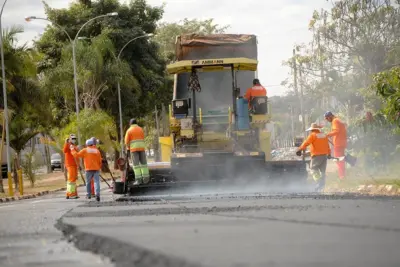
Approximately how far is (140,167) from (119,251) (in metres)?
8.22

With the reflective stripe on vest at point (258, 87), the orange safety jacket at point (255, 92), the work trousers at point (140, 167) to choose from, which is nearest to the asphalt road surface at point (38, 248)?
the work trousers at point (140, 167)

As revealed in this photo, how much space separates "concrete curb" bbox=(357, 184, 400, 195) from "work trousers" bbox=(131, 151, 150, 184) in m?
4.48

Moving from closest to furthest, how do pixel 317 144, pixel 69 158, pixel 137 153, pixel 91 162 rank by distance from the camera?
pixel 137 153
pixel 317 144
pixel 91 162
pixel 69 158

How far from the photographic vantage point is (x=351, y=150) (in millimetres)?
21125

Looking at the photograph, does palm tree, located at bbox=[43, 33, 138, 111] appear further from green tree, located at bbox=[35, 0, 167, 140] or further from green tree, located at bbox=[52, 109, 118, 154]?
green tree, located at bbox=[52, 109, 118, 154]

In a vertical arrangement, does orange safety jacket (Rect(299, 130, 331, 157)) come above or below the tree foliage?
below

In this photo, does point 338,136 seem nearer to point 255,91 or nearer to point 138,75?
point 255,91

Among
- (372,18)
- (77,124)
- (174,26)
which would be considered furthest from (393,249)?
(174,26)

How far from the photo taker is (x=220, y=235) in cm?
848

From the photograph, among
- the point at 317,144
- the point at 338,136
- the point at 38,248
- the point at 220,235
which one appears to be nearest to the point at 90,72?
the point at 338,136

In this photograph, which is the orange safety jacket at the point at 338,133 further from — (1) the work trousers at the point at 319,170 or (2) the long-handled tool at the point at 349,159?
(1) the work trousers at the point at 319,170

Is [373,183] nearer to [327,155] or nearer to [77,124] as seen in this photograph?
[327,155]

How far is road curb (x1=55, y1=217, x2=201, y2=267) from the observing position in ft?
22.5

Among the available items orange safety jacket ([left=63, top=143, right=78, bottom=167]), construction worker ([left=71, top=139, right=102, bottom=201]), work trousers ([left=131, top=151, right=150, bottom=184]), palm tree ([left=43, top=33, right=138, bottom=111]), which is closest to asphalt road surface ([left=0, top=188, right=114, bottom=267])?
work trousers ([left=131, top=151, right=150, bottom=184])
